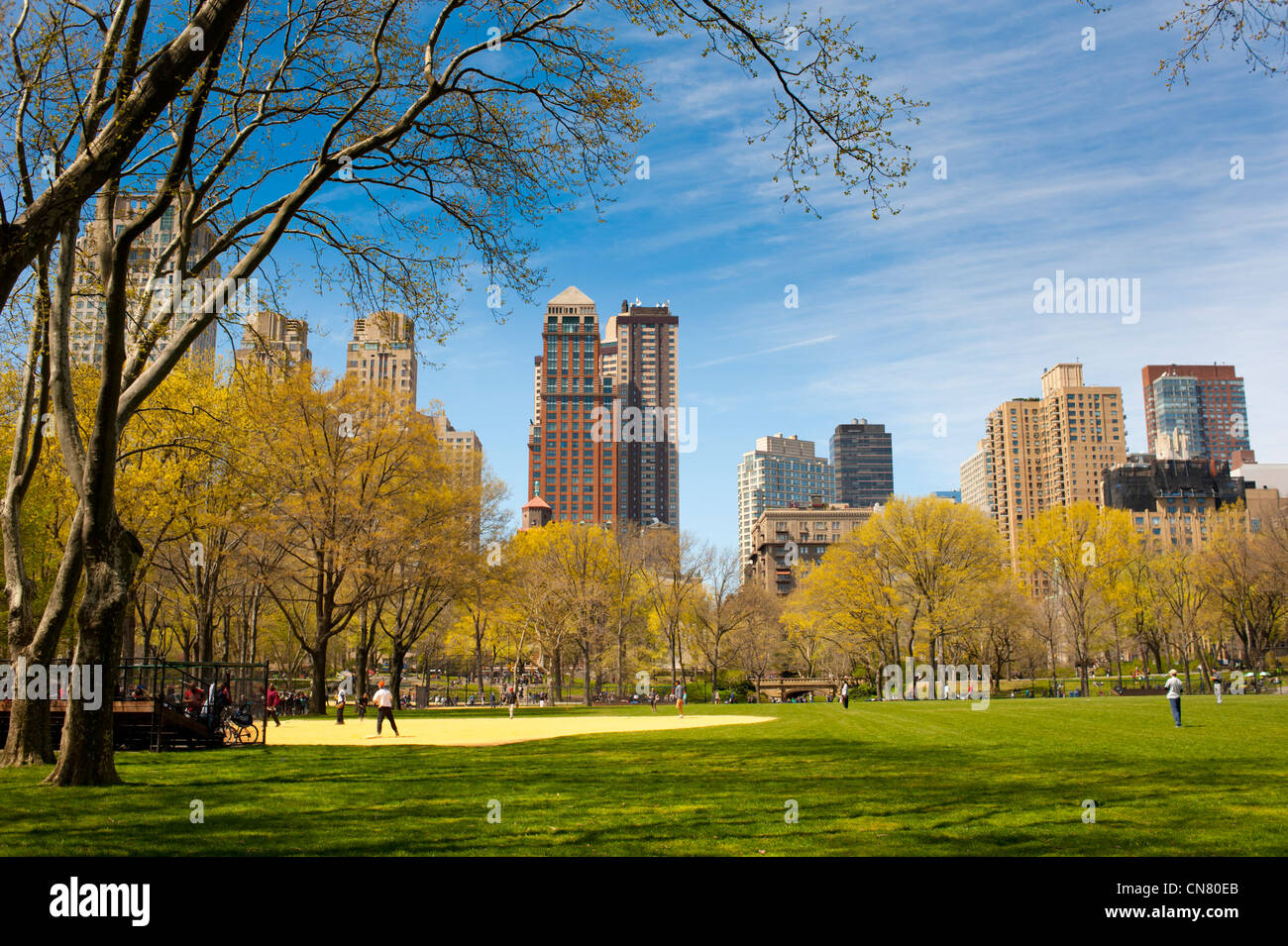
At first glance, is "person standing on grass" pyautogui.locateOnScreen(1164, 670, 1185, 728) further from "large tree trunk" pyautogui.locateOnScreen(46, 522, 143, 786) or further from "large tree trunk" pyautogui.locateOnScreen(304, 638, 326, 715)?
"large tree trunk" pyautogui.locateOnScreen(304, 638, 326, 715)

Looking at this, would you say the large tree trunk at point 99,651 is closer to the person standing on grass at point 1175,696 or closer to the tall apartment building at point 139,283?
the tall apartment building at point 139,283

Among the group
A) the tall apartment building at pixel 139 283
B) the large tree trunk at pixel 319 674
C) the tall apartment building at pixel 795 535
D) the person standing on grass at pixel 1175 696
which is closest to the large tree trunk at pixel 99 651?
the tall apartment building at pixel 139 283

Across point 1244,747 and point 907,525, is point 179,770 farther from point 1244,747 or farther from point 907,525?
point 907,525

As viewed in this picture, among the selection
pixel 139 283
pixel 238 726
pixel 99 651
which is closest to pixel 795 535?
pixel 238 726

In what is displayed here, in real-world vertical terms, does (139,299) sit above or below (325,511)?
above

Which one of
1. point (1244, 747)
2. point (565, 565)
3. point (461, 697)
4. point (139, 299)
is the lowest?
point (461, 697)

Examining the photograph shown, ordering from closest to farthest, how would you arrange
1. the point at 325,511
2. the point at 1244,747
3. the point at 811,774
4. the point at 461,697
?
the point at 811,774 → the point at 1244,747 → the point at 325,511 → the point at 461,697

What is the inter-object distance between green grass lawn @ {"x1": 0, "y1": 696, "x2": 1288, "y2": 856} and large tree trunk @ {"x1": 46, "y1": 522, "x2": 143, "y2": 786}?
0.64 m

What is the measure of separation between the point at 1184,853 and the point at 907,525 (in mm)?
54908

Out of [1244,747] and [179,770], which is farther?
[1244,747]

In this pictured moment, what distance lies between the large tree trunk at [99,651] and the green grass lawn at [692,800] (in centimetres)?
64

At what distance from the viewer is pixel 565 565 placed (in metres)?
63.2

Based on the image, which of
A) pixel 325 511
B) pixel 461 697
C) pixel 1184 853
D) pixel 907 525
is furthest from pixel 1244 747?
pixel 461 697
